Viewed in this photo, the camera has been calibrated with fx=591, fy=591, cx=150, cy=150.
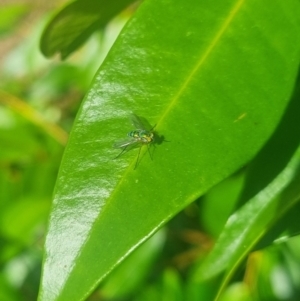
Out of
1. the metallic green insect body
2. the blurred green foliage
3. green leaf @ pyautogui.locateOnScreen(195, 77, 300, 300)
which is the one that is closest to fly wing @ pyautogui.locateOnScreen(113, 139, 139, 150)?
the metallic green insect body

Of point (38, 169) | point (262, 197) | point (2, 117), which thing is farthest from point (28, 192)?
point (262, 197)

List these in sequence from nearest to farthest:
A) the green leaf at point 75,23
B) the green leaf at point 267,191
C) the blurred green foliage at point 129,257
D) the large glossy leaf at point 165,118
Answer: the large glossy leaf at point 165,118
the green leaf at point 267,191
the green leaf at point 75,23
the blurred green foliage at point 129,257

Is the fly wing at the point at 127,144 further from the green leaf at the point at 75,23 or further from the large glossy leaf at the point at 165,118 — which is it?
the green leaf at the point at 75,23

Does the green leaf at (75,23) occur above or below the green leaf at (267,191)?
above

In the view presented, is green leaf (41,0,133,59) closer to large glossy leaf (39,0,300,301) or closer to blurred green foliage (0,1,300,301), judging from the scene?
large glossy leaf (39,0,300,301)

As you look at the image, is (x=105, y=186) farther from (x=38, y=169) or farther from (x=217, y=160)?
(x=38, y=169)

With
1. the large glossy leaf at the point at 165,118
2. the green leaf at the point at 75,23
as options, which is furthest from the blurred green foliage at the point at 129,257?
the large glossy leaf at the point at 165,118
